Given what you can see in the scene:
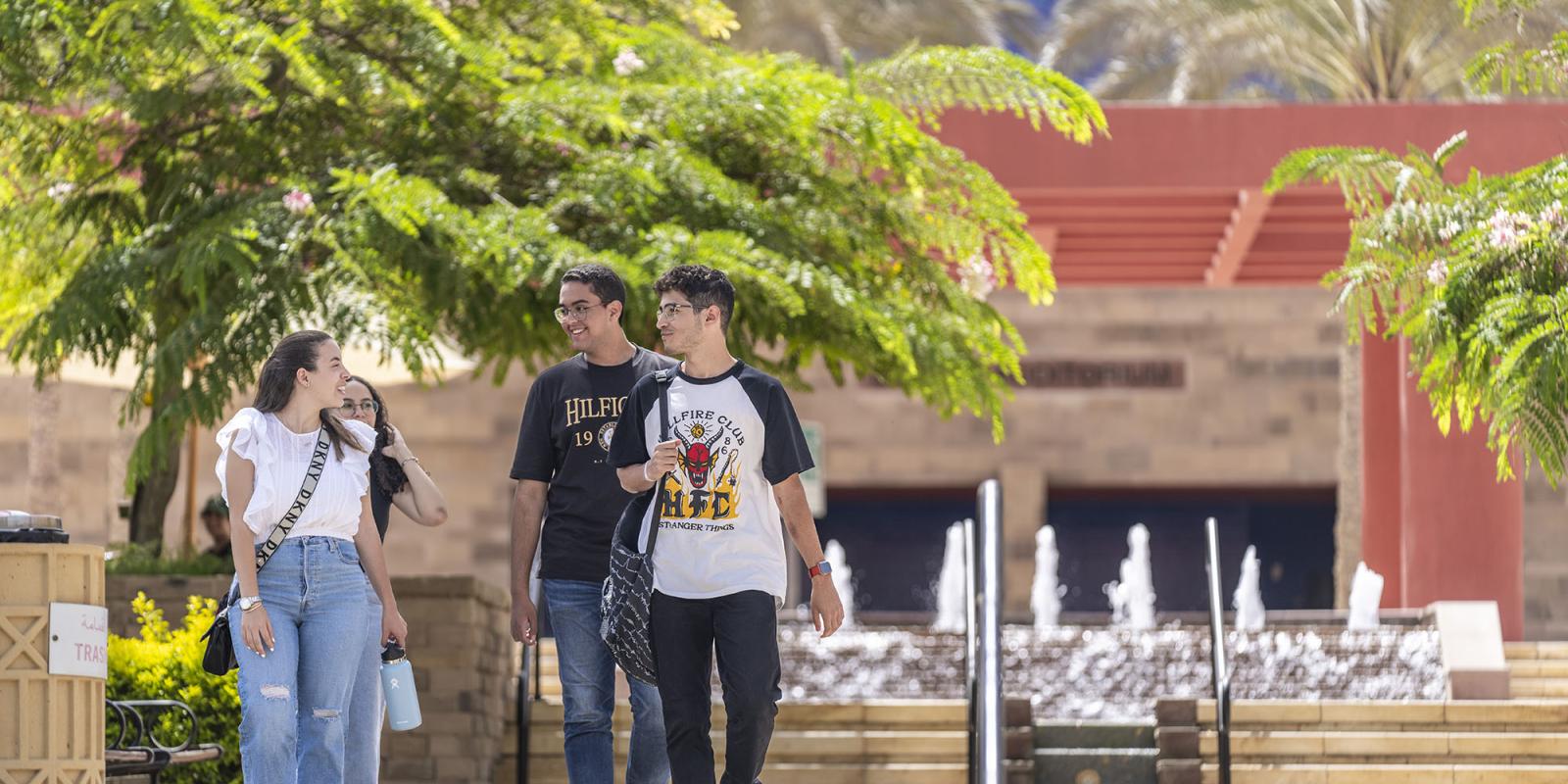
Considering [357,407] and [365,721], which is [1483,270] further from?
[365,721]

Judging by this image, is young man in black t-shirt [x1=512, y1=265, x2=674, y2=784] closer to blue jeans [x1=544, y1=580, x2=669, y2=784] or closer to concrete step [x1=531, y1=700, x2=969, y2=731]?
blue jeans [x1=544, y1=580, x2=669, y2=784]

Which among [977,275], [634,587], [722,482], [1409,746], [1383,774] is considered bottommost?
[1383,774]

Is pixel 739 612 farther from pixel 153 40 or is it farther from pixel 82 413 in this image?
pixel 82 413

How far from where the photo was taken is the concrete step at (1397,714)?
1096 centimetres

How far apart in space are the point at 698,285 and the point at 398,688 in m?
1.66

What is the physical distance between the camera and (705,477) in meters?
6.40

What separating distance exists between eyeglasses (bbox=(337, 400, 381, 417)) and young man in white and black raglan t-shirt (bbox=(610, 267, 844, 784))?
111 centimetres

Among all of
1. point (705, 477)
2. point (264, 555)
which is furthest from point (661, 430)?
point (264, 555)

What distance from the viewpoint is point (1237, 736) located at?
425 inches

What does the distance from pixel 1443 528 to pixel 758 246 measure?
28.7 ft

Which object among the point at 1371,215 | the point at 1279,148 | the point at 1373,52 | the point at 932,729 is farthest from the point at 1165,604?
the point at 1371,215

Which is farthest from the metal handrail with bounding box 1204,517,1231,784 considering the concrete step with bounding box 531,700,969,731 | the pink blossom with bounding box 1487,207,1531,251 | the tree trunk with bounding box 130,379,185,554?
the tree trunk with bounding box 130,379,185,554

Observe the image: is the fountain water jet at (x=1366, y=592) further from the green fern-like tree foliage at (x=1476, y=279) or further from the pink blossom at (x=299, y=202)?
the pink blossom at (x=299, y=202)

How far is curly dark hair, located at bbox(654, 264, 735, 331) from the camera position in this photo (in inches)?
253
